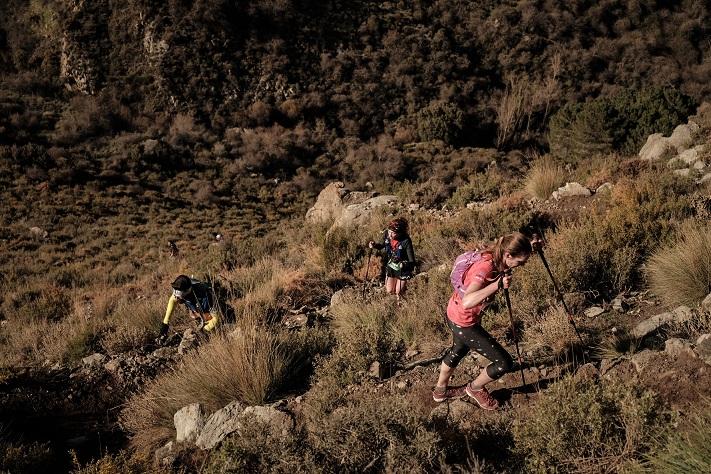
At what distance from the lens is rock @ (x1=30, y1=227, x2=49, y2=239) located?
17219 mm

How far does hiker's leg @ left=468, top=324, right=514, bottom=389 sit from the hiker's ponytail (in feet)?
1.92

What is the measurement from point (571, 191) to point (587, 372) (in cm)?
645

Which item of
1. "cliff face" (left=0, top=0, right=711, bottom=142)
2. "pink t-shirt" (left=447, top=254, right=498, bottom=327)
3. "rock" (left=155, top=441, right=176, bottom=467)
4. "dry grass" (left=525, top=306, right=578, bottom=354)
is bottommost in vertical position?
"rock" (left=155, top=441, right=176, bottom=467)

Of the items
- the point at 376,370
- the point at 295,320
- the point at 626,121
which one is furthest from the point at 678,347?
the point at 626,121

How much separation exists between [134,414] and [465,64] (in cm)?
3081

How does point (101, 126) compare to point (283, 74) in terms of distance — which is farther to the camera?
point (283, 74)

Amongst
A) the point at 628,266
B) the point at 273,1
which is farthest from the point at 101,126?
the point at 628,266

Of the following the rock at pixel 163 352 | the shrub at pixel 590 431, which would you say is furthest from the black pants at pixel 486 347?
the rock at pixel 163 352

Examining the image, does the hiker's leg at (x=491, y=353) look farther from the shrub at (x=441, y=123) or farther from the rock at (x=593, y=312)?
the shrub at (x=441, y=123)

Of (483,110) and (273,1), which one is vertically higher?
(273,1)

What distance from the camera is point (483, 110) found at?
28.6 m

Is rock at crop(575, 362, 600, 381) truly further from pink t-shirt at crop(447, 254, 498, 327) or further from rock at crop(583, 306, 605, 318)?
rock at crop(583, 306, 605, 318)

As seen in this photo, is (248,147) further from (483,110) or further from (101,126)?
(483,110)

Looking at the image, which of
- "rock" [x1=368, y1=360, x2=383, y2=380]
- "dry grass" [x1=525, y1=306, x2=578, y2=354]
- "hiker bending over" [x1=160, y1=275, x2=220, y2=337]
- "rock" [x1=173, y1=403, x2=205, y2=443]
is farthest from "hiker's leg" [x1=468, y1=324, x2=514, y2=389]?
"hiker bending over" [x1=160, y1=275, x2=220, y2=337]
